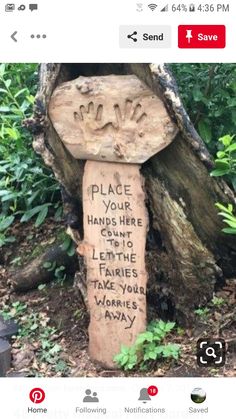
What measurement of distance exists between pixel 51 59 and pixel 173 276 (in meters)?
0.57

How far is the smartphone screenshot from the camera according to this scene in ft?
3.97

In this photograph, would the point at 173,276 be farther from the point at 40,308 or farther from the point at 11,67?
the point at 11,67

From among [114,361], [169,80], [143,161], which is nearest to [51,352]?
[114,361]

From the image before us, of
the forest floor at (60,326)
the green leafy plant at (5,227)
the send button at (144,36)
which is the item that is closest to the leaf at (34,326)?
the forest floor at (60,326)

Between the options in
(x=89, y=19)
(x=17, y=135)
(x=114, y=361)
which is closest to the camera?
(x=89, y=19)

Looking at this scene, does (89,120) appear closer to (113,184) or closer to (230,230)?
(113,184)

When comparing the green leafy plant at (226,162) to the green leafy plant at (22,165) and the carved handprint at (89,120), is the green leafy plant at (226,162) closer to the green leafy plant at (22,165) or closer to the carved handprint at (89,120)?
the carved handprint at (89,120)

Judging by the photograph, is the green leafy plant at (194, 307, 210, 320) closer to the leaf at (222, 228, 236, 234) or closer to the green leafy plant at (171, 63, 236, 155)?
the leaf at (222, 228, 236, 234)

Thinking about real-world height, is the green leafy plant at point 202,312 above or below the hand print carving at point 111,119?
below

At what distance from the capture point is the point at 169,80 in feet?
4.27
